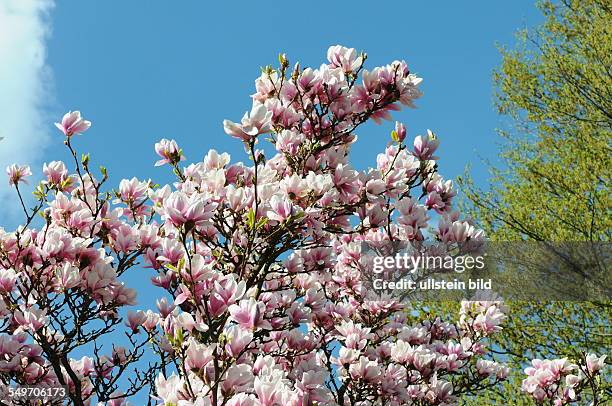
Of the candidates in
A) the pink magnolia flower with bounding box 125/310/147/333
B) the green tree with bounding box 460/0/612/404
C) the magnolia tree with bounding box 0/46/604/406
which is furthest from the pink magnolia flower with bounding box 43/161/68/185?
the green tree with bounding box 460/0/612/404

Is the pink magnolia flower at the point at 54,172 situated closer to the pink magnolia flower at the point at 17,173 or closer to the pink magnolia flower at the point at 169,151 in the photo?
the pink magnolia flower at the point at 17,173

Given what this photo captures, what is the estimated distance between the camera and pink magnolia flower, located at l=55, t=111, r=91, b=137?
3.39 m

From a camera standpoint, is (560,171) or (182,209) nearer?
(182,209)

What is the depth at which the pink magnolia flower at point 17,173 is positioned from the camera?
11.9 feet

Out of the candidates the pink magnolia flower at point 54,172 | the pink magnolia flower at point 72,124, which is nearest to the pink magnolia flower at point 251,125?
the pink magnolia flower at point 72,124

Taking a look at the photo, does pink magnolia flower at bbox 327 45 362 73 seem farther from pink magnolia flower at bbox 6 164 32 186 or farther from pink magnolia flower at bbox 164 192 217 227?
pink magnolia flower at bbox 6 164 32 186

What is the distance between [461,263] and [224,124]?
173 centimetres

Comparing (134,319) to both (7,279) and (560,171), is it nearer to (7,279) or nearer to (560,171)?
(7,279)

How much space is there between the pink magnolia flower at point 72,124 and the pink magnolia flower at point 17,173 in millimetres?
417

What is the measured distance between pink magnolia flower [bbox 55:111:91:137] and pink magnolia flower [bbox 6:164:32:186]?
417 millimetres

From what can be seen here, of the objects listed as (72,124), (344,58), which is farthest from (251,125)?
(72,124)

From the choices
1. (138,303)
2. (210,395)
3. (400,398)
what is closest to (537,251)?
(400,398)

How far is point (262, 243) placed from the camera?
2.93m

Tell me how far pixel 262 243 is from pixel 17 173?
1.56 m
